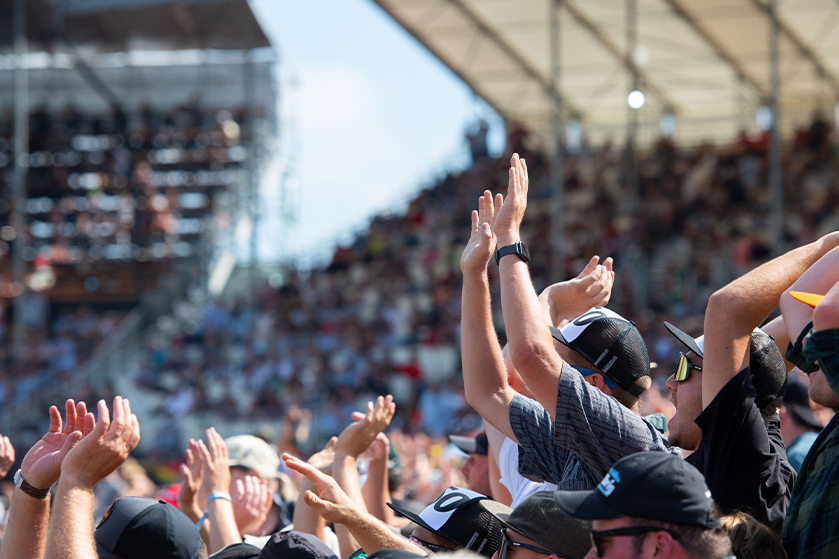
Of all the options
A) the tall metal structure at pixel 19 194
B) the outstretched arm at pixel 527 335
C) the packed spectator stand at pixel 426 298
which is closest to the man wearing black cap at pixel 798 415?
the outstretched arm at pixel 527 335

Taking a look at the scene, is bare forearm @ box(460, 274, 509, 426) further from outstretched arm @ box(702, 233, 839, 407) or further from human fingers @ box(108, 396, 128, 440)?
human fingers @ box(108, 396, 128, 440)

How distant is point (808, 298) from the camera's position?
7.14ft

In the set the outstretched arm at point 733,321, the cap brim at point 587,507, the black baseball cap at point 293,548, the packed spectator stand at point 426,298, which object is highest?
the outstretched arm at point 733,321

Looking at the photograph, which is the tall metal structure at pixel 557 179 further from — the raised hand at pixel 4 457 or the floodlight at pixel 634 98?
the raised hand at pixel 4 457

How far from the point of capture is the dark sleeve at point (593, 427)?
2.46 metres

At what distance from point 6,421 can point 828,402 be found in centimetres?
1603

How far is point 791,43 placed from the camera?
62.6ft

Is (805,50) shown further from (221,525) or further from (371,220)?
(221,525)

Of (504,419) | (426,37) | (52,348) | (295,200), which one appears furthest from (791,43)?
(504,419)

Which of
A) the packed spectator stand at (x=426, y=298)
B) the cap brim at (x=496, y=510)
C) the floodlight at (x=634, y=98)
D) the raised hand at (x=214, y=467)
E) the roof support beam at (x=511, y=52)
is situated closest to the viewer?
the cap brim at (x=496, y=510)

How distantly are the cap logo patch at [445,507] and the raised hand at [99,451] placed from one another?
2.76 ft

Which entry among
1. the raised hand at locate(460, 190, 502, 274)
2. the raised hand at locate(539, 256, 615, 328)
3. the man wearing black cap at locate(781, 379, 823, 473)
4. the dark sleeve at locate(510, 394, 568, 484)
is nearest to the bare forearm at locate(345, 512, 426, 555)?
the dark sleeve at locate(510, 394, 568, 484)

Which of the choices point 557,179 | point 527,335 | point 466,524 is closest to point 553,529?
point 466,524

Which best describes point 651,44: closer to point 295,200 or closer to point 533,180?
point 533,180
